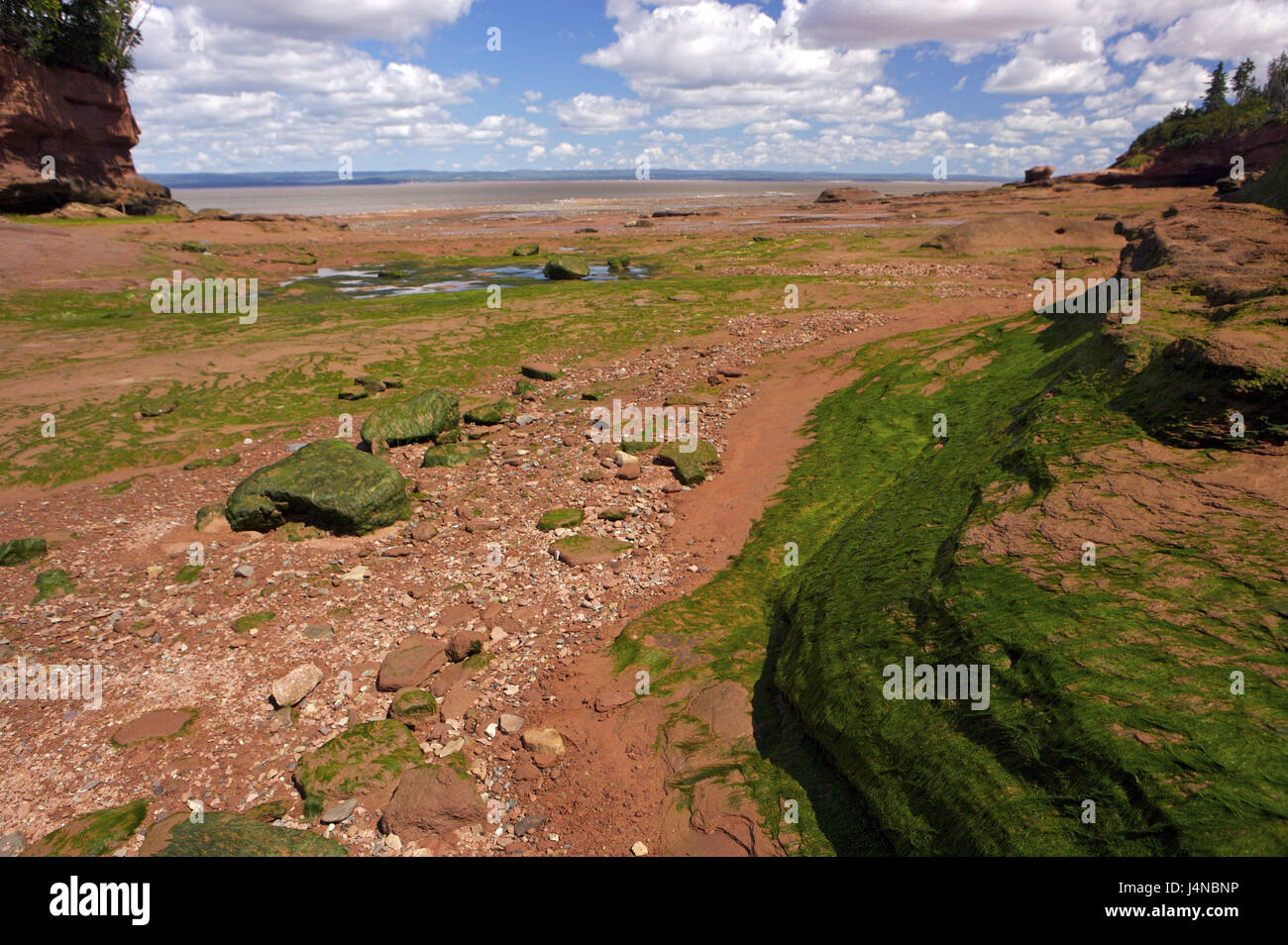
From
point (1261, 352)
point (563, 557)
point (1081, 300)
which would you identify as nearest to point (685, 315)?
point (1081, 300)

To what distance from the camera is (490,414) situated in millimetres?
17875

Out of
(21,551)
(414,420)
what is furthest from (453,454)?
(21,551)

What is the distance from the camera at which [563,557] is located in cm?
1150

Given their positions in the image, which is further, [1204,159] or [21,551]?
[1204,159]

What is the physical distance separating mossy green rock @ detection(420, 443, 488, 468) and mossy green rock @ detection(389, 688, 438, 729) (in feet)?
26.1

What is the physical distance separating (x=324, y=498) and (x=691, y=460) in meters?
7.46

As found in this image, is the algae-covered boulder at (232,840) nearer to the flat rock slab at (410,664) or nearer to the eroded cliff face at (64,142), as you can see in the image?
the flat rock slab at (410,664)

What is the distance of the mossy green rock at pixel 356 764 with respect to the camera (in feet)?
23.1

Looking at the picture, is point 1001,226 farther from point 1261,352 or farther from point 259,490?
point 259,490

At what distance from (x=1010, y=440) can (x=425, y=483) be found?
11.6 m

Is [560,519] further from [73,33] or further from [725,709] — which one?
[73,33]

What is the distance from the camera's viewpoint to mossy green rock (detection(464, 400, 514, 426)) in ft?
58.5

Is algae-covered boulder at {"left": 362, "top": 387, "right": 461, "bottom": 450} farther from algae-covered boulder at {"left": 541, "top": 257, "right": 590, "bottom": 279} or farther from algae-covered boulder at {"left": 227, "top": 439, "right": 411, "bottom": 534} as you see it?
algae-covered boulder at {"left": 541, "top": 257, "right": 590, "bottom": 279}

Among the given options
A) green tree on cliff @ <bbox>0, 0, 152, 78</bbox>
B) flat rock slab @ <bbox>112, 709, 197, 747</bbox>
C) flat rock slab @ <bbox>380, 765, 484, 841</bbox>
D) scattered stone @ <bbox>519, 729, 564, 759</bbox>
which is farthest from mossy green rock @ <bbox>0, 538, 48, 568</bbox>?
green tree on cliff @ <bbox>0, 0, 152, 78</bbox>
